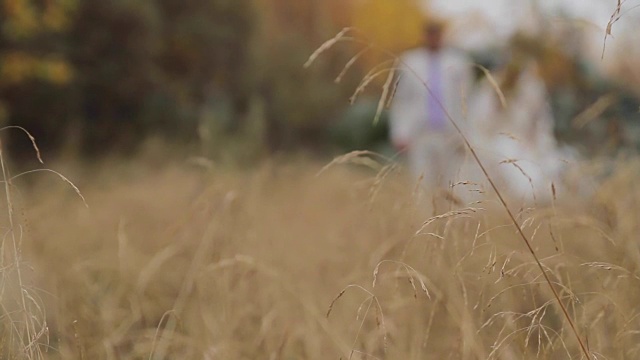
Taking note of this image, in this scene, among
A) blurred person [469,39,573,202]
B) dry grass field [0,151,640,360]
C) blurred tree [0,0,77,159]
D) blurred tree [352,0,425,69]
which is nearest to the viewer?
dry grass field [0,151,640,360]

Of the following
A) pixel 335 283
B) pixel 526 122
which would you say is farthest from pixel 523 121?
pixel 335 283

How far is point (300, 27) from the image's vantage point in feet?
48.8

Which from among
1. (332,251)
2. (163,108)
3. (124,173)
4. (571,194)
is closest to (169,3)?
(163,108)

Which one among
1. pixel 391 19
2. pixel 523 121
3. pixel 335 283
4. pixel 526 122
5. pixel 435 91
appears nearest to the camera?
pixel 335 283

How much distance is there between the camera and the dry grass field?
5.19 ft

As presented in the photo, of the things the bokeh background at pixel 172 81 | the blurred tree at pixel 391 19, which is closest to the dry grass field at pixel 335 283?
the bokeh background at pixel 172 81

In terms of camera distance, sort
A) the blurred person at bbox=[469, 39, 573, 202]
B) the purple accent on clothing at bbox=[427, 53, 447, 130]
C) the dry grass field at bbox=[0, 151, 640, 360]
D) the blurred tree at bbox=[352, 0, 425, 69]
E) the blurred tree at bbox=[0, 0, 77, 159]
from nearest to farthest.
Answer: the dry grass field at bbox=[0, 151, 640, 360] < the blurred person at bbox=[469, 39, 573, 202] < the purple accent on clothing at bbox=[427, 53, 447, 130] < the blurred tree at bbox=[0, 0, 77, 159] < the blurred tree at bbox=[352, 0, 425, 69]

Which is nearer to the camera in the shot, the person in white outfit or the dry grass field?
the dry grass field

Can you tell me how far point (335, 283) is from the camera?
2.84 m

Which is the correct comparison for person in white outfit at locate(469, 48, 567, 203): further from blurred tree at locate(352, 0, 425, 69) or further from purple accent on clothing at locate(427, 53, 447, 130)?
blurred tree at locate(352, 0, 425, 69)

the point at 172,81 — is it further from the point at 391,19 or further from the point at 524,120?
the point at 391,19

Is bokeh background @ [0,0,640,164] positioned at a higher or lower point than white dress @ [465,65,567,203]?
lower

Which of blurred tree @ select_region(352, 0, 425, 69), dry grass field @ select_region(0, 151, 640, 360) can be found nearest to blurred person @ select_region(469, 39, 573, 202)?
dry grass field @ select_region(0, 151, 640, 360)

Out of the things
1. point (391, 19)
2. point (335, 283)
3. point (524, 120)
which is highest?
point (524, 120)
